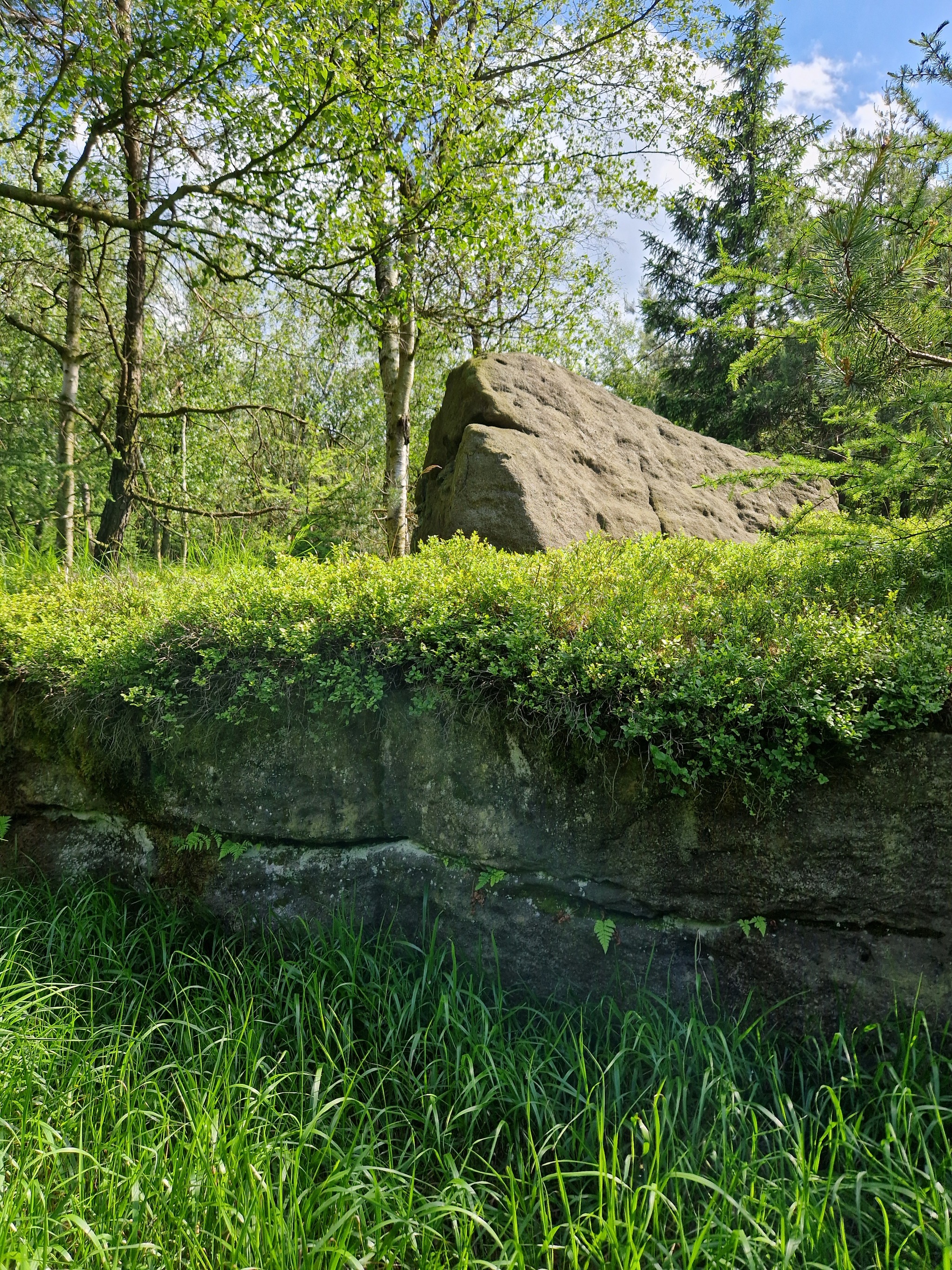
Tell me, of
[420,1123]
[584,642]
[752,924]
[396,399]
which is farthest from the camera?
[396,399]

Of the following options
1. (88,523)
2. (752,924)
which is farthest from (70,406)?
(752,924)

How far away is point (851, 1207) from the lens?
204cm

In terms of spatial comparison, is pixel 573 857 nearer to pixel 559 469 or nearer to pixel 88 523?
pixel 559 469

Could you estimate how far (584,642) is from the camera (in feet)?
9.88

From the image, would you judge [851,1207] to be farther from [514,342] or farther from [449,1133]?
[514,342]

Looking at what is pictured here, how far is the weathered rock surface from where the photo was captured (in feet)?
8.80

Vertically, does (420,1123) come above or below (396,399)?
below

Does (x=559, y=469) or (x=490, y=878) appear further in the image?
(x=559, y=469)

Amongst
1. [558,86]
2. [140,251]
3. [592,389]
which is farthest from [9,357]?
[592,389]

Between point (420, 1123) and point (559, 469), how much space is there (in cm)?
437

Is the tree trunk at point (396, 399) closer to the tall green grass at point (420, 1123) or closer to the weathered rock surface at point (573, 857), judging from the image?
the weathered rock surface at point (573, 857)

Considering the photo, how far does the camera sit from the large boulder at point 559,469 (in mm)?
5133

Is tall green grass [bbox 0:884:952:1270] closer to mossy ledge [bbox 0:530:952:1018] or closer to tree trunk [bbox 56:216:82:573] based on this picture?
mossy ledge [bbox 0:530:952:1018]

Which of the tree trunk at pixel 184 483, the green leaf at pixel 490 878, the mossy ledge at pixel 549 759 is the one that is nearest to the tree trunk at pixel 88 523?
the tree trunk at pixel 184 483
